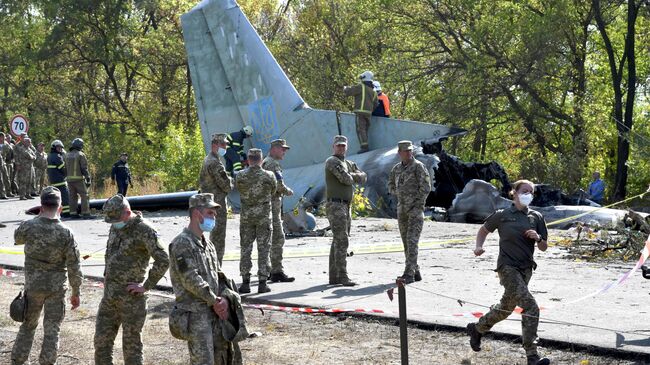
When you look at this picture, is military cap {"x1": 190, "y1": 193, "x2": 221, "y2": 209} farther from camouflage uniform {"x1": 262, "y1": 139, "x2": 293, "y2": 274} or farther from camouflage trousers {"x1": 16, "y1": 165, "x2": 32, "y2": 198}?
camouflage trousers {"x1": 16, "y1": 165, "x2": 32, "y2": 198}

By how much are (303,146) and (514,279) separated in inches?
557

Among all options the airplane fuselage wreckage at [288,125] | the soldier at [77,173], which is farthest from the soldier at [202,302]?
the soldier at [77,173]

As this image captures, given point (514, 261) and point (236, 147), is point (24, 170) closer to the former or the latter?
point (236, 147)

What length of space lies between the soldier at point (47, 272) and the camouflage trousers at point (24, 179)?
22901 mm

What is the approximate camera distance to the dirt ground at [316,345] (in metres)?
8.95

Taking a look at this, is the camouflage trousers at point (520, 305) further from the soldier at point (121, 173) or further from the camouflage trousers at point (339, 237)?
the soldier at point (121, 173)

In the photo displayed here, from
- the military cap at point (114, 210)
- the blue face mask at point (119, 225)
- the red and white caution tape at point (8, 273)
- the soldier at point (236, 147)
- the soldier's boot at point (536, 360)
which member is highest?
the soldier at point (236, 147)

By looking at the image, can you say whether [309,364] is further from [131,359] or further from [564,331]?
[564,331]

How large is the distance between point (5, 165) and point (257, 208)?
2171cm

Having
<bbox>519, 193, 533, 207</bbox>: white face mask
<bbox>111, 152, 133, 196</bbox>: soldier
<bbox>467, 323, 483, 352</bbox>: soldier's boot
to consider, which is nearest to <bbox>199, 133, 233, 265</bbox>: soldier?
<bbox>467, 323, 483, 352</bbox>: soldier's boot

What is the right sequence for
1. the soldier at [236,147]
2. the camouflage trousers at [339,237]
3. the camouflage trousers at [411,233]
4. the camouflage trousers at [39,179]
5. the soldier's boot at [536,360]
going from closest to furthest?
the soldier's boot at [536,360], the camouflage trousers at [411,233], the camouflage trousers at [339,237], the soldier at [236,147], the camouflage trousers at [39,179]

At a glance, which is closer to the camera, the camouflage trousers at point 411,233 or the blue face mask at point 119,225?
the blue face mask at point 119,225

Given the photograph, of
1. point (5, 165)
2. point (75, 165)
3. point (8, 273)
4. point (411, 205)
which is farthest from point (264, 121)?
point (5, 165)

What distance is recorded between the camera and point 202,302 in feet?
22.9
